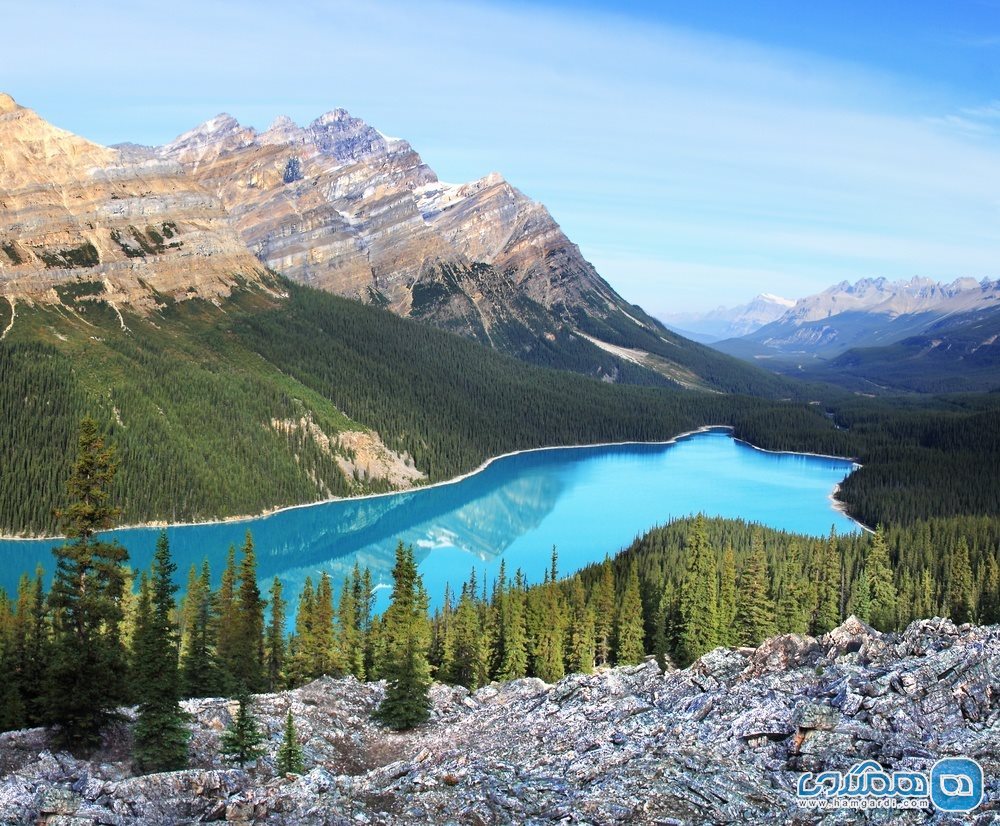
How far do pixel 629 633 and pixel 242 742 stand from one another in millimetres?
39143

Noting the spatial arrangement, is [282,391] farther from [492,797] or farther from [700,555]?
[492,797]

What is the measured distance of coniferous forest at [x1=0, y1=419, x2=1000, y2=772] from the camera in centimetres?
3534

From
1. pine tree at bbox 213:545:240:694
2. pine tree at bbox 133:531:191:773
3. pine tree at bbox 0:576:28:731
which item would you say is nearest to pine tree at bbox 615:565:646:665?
pine tree at bbox 213:545:240:694

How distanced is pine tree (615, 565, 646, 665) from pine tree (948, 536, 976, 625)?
94.3 feet

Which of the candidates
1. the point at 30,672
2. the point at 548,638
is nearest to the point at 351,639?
the point at 548,638

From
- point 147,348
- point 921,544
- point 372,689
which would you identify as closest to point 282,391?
point 147,348

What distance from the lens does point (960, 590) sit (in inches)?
3366

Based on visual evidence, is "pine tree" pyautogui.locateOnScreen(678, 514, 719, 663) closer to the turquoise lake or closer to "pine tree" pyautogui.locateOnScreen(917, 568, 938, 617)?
"pine tree" pyautogui.locateOnScreen(917, 568, 938, 617)

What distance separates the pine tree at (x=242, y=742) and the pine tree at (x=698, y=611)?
125 feet

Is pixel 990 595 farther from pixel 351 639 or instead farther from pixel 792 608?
pixel 351 639

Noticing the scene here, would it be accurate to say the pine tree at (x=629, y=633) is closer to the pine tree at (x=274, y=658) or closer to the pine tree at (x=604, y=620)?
the pine tree at (x=604, y=620)

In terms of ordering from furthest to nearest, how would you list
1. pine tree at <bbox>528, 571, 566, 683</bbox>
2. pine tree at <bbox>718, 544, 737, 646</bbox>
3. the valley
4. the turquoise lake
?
the turquoise lake → pine tree at <bbox>718, 544, 737, 646</bbox> → pine tree at <bbox>528, 571, 566, 683</bbox> → the valley

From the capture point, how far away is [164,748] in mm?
34469

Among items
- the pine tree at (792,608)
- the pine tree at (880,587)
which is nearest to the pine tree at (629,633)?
the pine tree at (792,608)
